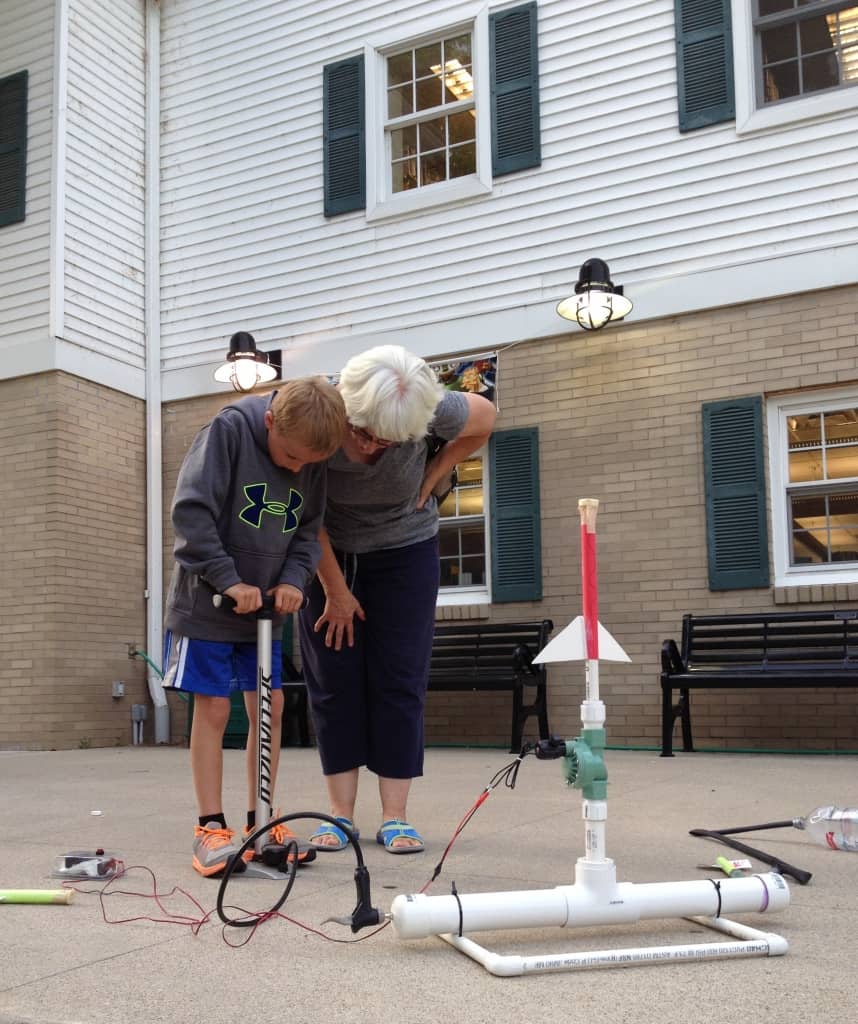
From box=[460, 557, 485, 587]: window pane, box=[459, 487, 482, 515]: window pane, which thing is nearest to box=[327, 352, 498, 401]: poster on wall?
box=[459, 487, 482, 515]: window pane

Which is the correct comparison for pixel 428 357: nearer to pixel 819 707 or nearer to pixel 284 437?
pixel 819 707

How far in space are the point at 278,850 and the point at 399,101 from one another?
766 centimetres

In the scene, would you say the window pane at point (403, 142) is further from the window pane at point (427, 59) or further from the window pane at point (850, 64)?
the window pane at point (850, 64)

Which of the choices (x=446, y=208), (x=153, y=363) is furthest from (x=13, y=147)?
(x=446, y=208)

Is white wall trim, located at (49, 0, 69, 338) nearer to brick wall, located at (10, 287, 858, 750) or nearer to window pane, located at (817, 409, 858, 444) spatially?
brick wall, located at (10, 287, 858, 750)

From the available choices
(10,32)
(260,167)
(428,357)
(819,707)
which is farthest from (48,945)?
(10,32)

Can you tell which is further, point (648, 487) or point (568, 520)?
point (568, 520)

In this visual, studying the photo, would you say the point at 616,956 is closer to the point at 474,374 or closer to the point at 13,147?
the point at 474,374

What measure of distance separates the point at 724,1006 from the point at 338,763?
177 centimetres

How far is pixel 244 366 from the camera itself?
8867 mm

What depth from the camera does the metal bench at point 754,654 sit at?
6.38 m

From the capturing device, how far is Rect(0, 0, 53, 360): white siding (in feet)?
29.2

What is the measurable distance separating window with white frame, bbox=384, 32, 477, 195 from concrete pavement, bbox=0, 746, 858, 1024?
584 cm

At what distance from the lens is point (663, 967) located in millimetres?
2006
